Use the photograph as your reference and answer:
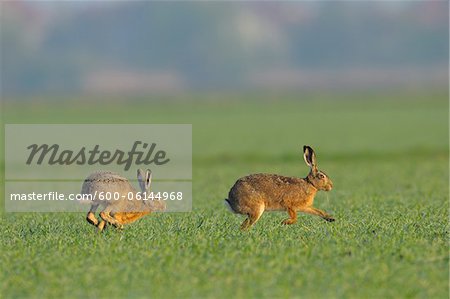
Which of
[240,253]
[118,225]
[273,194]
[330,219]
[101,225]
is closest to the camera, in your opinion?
[240,253]

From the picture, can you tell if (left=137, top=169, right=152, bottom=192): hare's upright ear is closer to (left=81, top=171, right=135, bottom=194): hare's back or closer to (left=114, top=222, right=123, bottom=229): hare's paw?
(left=81, top=171, right=135, bottom=194): hare's back

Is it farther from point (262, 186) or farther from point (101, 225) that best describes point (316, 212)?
point (101, 225)

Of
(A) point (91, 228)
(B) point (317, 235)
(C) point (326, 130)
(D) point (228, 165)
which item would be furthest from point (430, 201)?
(C) point (326, 130)

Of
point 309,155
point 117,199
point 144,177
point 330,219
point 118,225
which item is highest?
point 309,155

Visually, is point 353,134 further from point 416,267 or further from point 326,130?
point 416,267

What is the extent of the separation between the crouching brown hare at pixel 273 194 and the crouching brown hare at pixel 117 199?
1.33m

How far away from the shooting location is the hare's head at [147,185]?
1227cm

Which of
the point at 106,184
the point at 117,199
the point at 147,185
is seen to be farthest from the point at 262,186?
the point at 106,184

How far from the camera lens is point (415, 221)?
1367 centimetres

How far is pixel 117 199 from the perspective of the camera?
40.8 ft

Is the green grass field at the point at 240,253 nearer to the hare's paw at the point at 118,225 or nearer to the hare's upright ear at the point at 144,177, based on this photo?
the hare's paw at the point at 118,225

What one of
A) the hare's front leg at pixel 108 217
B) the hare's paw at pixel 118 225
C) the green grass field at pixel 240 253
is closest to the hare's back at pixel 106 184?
the hare's front leg at pixel 108 217

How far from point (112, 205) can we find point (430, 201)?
7.82m

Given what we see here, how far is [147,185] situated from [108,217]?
78cm
